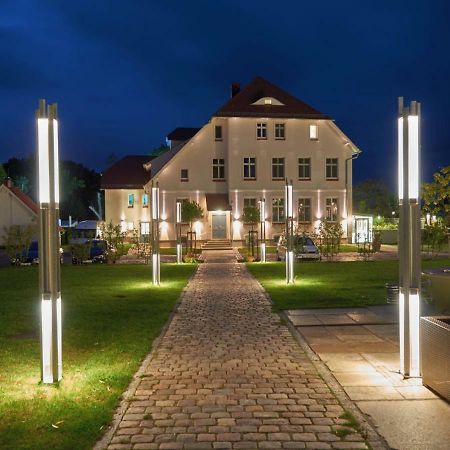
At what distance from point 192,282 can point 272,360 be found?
12.4m

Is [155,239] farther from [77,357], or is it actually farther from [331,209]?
[331,209]

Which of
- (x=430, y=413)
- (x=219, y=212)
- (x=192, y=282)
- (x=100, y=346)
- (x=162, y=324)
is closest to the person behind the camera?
(x=430, y=413)

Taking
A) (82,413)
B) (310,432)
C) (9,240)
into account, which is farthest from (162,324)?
(9,240)

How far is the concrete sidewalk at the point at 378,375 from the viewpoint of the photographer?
17.9 ft

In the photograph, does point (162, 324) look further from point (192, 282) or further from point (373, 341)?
point (192, 282)

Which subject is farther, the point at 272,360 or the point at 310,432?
the point at 272,360

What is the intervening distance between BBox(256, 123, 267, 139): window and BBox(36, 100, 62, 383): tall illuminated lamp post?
130 feet

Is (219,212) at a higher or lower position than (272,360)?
higher

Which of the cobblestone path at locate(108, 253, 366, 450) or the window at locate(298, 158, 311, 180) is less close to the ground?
the window at locate(298, 158, 311, 180)

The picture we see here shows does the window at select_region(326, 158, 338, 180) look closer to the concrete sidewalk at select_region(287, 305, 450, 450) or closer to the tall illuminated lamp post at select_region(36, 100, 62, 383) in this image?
the concrete sidewalk at select_region(287, 305, 450, 450)

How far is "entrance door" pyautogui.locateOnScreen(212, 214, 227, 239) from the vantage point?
4706 cm

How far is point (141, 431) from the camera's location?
5543 mm

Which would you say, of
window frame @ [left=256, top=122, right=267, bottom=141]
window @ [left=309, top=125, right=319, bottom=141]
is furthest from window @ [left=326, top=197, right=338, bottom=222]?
window frame @ [left=256, top=122, right=267, bottom=141]

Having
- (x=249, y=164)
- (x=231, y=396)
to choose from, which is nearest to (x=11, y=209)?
(x=249, y=164)
